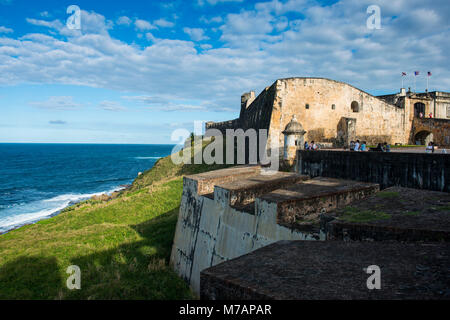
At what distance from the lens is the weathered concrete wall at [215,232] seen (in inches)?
293

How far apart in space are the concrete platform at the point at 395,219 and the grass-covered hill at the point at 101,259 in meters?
6.76

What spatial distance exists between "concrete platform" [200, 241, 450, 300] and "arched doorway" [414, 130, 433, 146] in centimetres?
2259

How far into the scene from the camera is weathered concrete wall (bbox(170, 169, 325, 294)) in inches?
293

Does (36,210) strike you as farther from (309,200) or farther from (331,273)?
(331,273)

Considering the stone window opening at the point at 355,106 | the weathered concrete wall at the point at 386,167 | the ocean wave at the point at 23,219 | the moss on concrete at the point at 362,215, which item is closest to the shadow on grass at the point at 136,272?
the moss on concrete at the point at 362,215

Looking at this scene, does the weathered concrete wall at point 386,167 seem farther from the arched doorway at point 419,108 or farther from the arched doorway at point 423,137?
the arched doorway at point 419,108

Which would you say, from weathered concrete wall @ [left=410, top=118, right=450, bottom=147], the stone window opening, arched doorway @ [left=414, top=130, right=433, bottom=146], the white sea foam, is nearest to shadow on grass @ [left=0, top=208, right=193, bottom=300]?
the stone window opening

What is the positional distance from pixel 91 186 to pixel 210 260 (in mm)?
41898

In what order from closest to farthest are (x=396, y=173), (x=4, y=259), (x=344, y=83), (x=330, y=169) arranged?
(x=396, y=173) → (x=330, y=169) → (x=4, y=259) → (x=344, y=83)

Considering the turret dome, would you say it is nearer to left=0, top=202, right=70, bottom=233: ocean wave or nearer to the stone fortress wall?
the stone fortress wall

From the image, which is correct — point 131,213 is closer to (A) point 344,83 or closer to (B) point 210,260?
(B) point 210,260

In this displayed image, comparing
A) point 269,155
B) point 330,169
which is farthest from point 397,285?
point 269,155
